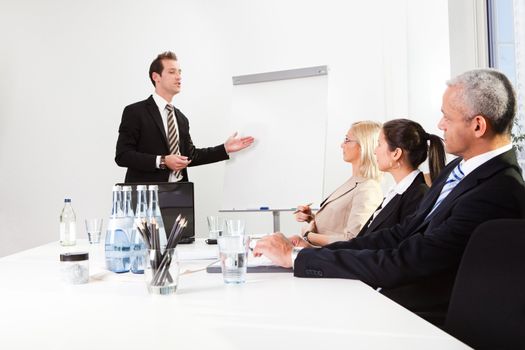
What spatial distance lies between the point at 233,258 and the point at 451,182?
0.81 m

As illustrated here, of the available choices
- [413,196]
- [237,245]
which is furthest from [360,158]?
[237,245]

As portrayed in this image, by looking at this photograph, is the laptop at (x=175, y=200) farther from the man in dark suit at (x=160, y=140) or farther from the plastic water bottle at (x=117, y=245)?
the man in dark suit at (x=160, y=140)

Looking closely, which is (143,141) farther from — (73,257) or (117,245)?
(73,257)

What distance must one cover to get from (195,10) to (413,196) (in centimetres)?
368

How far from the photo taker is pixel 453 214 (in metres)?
1.60

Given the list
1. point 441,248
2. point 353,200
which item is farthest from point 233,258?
point 353,200

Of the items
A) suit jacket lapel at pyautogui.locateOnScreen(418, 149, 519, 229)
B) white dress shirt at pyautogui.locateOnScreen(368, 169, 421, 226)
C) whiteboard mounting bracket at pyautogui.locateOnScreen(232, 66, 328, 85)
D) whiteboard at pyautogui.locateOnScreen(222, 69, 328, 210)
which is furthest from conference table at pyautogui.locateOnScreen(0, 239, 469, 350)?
whiteboard mounting bracket at pyautogui.locateOnScreen(232, 66, 328, 85)

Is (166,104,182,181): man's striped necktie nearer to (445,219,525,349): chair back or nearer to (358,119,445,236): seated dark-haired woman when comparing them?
(358,119,445,236): seated dark-haired woman

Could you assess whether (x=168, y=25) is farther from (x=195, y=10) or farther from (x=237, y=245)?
(x=237, y=245)

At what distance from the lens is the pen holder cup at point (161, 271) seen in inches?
55.9

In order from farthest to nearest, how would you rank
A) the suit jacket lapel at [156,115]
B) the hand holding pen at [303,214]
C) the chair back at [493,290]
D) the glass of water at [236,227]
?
the suit jacket lapel at [156,115]
the hand holding pen at [303,214]
the glass of water at [236,227]
the chair back at [493,290]

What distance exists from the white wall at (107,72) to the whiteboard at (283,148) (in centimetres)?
90

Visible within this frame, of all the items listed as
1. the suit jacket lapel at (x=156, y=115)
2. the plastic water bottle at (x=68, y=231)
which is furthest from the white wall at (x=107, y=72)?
the plastic water bottle at (x=68, y=231)

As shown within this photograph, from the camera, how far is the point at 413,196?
2373mm
